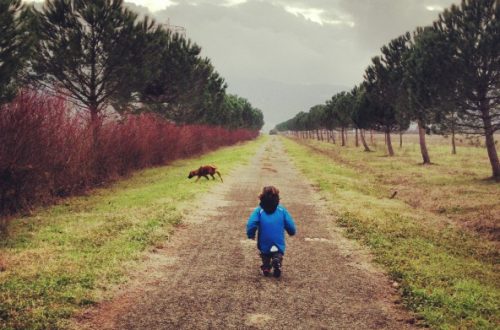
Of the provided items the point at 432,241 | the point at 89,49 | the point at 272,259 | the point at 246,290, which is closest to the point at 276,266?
the point at 272,259

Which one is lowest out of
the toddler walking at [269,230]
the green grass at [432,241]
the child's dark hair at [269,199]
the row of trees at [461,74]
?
the green grass at [432,241]

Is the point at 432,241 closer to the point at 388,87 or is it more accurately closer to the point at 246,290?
Result: the point at 246,290

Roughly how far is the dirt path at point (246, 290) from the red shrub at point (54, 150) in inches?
186

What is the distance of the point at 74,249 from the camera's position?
26.9 feet

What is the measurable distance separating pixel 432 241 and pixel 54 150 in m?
10.5

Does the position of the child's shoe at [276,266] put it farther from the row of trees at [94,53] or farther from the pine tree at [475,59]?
the pine tree at [475,59]

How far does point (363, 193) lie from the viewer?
16.8m

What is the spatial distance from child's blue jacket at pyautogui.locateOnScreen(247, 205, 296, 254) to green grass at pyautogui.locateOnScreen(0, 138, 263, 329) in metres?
2.14

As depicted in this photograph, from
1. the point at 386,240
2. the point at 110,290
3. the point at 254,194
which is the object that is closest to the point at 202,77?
the point at 254,194

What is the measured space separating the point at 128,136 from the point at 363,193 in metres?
Answer: 11.2

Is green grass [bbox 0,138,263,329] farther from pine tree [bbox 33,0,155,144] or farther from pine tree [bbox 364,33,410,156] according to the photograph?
pine tree [bbox 364,33,410,156]

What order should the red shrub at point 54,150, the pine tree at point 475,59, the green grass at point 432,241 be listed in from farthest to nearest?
the pine tree at point 475,59
the red shrub at point 54,150
the green grass at point 432,241

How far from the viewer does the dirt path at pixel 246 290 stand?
526cm

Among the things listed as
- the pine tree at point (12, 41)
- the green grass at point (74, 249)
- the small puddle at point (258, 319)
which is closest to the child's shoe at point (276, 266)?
the small puddle at point (258, 319)
